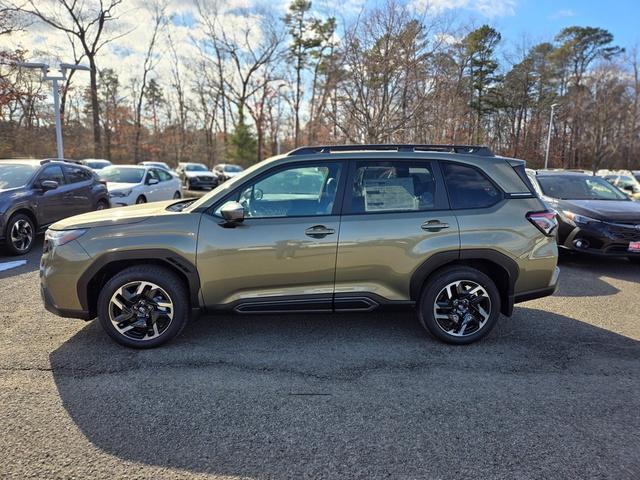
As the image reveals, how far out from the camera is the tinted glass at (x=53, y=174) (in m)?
7.96

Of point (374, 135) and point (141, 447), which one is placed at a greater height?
point (374, 135)

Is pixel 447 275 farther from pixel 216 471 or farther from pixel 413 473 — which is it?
pixel 216 471

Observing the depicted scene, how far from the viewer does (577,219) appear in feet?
22.6

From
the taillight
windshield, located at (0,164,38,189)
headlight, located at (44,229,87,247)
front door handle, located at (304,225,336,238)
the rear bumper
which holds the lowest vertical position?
the rear bumper

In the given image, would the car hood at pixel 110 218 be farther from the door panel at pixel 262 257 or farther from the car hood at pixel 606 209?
the car hood at pixel 606 209

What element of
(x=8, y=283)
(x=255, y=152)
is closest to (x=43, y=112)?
(x=255, y=152)

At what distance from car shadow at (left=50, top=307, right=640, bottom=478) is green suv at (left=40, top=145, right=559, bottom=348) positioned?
1.22ft

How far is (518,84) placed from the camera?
130ft

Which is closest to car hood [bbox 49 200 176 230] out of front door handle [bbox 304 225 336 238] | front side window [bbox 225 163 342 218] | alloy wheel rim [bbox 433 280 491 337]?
front side window [bbox 225 163 342 218]

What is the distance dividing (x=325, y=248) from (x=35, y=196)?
6.53 meters

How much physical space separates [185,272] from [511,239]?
2.90 m

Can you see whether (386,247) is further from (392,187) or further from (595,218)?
(595,218)

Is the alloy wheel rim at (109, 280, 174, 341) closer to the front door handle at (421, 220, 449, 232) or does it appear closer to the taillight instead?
the front door handle at (421, 220, 449, 232)

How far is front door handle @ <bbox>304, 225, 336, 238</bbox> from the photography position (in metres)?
3.63
